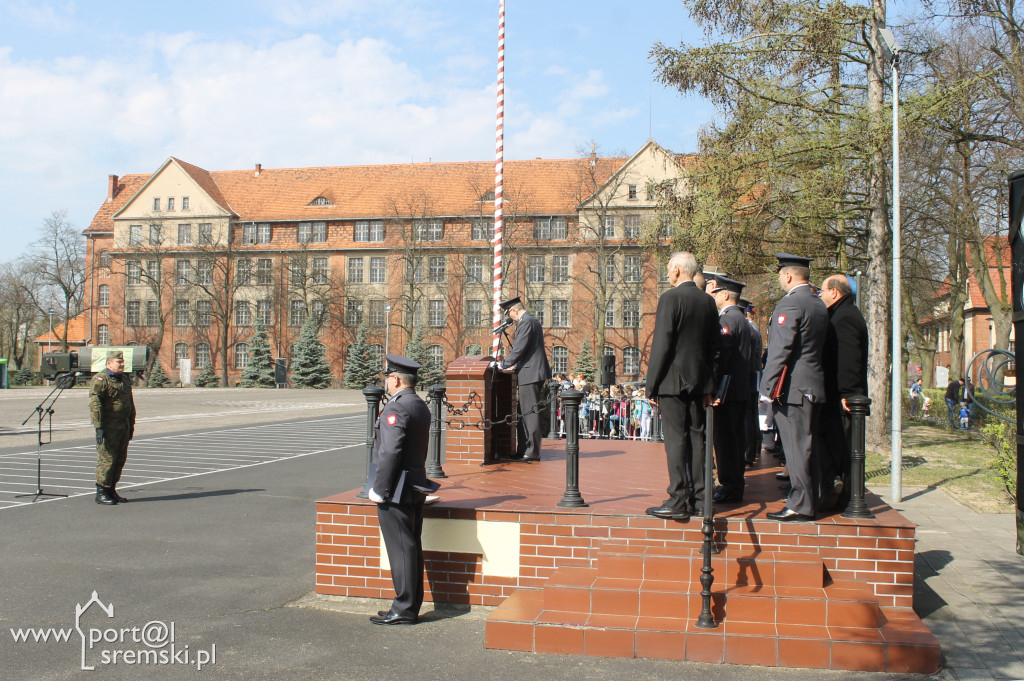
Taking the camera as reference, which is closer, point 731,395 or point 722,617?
point 722,617

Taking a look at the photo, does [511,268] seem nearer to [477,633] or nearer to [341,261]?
[341,261]

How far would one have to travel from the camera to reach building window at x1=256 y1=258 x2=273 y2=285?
69438 mm

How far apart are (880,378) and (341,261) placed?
5716 cm

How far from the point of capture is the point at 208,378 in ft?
217

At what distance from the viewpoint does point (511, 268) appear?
211 ft

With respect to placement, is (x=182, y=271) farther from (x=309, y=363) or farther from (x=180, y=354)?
(x=309, y=363)

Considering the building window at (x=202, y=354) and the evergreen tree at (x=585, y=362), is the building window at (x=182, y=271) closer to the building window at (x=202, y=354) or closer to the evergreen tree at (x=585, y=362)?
the building window at (x=202, y=354)

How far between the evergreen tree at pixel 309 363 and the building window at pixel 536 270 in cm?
1701

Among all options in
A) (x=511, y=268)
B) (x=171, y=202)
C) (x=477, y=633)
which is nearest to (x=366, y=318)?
(x=511, y=268)

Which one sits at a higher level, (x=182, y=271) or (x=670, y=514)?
(x=182, y=271)

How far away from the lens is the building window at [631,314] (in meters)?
62.8

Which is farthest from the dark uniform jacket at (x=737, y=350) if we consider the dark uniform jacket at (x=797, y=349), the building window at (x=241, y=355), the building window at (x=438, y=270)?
the building window at (x=241, y=355)

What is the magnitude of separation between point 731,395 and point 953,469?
35.9 feet

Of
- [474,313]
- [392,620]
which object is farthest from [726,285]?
[474,313]
